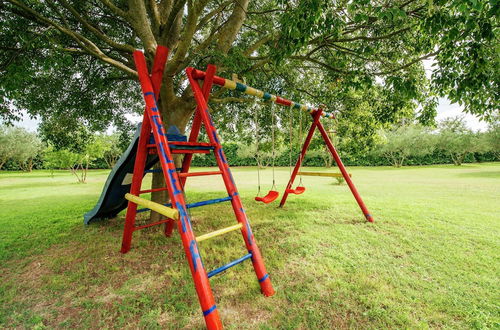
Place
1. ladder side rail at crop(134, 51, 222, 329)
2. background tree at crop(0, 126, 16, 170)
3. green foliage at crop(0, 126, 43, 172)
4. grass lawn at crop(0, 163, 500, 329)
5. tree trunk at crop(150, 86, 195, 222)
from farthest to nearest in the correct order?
green foliage at crop(0, 126, 43, 172), background tree at crop(0, 126, 16, 170), tree trunk at crop(150, 86, 195, 222), grass lawn at crop(0, 163, 500, 329), ladder side rail at crop(134, 51, 222, 329)

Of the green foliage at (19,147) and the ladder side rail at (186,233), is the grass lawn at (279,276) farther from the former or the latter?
the green foliage at (19,147)

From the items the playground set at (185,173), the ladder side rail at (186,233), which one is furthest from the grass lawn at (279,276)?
Result: the ladder side rail at (186,233)

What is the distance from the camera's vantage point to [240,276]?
288cm

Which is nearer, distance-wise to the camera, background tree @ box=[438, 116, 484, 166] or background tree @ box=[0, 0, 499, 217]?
background tree @ box=[0, 0, 499, 217]

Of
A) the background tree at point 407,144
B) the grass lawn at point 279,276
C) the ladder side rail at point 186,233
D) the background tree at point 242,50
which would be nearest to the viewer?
the ladder side rail at point 186,233

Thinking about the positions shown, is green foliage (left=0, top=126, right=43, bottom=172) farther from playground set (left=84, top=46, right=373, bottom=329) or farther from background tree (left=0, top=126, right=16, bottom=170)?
playground set (left=84, top=46, right=373, bottom=329)

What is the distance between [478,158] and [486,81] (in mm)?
36996

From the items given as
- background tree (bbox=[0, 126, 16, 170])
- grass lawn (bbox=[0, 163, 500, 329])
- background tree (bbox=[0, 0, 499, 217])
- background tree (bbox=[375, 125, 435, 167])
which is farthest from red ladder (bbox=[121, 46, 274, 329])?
background tree (bbox=[0, 126, 16, 170])

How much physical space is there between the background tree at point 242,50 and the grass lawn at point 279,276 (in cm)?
194

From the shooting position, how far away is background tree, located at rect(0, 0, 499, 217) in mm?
2852

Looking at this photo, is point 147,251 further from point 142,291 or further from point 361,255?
point 361,255

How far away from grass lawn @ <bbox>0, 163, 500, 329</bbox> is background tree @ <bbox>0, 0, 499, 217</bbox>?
76.2 inches

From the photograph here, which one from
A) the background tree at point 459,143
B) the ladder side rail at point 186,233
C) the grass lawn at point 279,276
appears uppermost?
the background tree at point 459,143

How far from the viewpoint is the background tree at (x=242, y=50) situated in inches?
112
